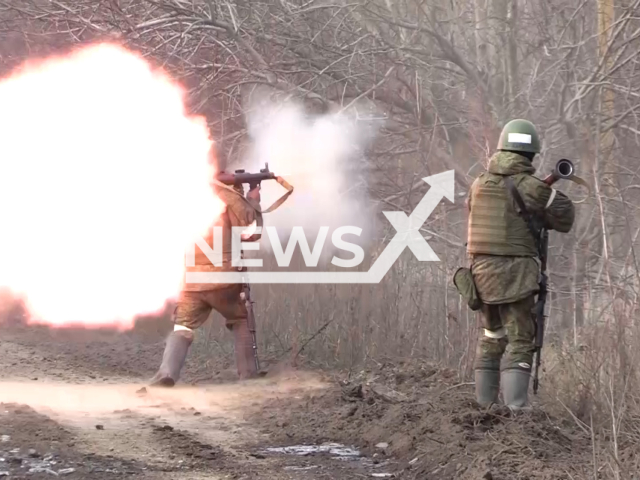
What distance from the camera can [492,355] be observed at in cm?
693

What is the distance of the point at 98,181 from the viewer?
37.4 feet

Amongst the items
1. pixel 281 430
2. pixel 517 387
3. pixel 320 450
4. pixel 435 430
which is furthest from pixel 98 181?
pixel 517 387

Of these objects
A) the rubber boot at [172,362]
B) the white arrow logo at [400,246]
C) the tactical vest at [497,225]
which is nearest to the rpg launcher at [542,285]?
the tactical vest at [497,225]

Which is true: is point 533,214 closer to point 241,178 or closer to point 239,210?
point 239,210

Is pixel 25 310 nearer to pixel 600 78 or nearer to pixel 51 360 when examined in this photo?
pixel 51 360

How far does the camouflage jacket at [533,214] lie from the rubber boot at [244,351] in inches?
122

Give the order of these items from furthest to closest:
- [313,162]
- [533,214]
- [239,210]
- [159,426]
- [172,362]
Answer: [313,162], [239,210], [172,362], [159,426], [533,214]

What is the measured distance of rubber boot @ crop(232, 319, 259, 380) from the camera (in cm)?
936

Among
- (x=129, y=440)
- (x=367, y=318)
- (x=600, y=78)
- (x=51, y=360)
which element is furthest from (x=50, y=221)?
(x=600, y=78)

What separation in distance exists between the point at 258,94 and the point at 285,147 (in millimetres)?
1385

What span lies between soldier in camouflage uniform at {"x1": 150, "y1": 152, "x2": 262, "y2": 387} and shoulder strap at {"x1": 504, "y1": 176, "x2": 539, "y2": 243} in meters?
3.16

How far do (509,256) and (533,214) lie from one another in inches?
13.1

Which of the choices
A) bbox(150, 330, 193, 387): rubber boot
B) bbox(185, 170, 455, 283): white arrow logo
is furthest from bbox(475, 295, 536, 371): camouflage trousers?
bbox(185, 170, 455, 283): white arrow logo

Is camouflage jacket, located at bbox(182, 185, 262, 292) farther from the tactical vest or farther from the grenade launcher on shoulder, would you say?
the tactical vest
